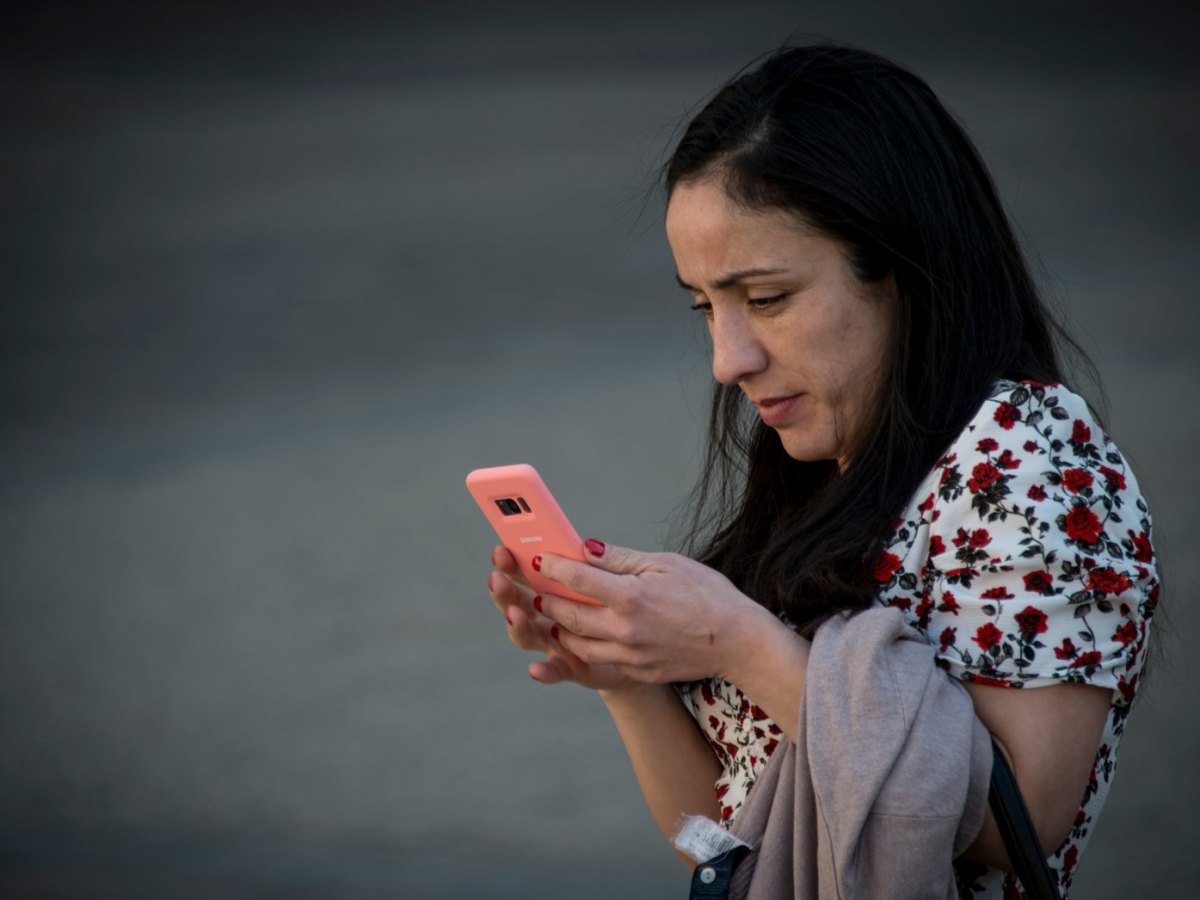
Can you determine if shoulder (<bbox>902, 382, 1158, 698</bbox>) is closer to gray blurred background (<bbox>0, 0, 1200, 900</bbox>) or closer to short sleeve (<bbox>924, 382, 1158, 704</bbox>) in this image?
short sleeve (<bbox>924, 382, 1158, 704</bbox>)

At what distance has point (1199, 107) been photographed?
16.9 feet

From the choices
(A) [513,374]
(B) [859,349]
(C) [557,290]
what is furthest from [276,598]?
(B) [859,349]

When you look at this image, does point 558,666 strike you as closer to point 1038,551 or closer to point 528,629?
point 528,629

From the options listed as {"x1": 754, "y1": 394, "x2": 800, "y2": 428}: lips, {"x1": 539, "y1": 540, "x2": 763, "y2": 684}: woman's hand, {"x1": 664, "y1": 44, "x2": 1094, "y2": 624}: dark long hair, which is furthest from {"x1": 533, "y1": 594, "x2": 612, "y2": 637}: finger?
{"x1": 754, "y1": 394, "x2": 800, "y2": 428}: lips

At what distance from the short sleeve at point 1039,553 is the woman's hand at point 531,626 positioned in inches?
14.6

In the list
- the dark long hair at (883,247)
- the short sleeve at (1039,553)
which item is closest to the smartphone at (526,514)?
the dark long hair at (883,247)

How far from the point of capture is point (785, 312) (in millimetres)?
1444

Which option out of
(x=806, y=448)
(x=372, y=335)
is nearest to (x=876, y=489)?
(x=806, y=448)

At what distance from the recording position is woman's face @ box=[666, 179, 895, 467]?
1.43 m

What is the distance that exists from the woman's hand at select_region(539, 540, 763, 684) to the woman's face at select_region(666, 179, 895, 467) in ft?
0.77

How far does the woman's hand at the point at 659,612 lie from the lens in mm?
1314

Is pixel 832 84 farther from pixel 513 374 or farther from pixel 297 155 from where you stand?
pixel 297 155

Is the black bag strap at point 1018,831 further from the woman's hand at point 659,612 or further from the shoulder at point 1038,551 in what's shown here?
the woman's hand at point 659,612

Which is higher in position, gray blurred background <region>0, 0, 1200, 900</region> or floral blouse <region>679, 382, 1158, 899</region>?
gray blurred background <region>0, 0, 1200, 900</region>
